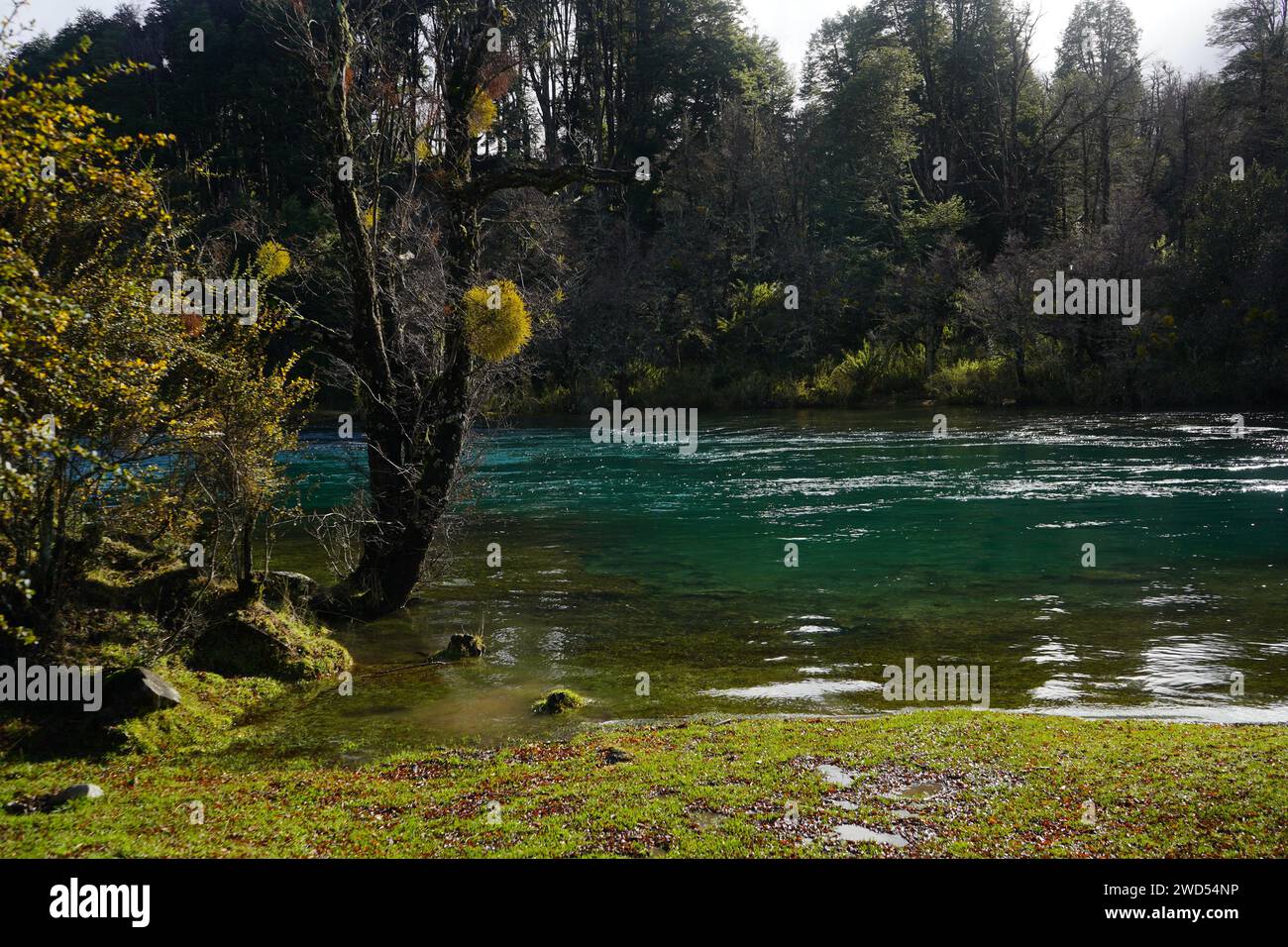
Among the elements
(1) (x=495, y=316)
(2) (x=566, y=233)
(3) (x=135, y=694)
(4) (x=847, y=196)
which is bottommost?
(3) (x=135, y=694)

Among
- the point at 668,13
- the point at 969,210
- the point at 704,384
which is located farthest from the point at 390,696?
the point at 668,13

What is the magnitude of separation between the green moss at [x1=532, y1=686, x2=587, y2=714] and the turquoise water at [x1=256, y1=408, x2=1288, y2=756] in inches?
8.1

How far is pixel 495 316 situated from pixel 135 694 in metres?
5.98

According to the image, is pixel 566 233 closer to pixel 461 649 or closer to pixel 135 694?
pixel 461 649

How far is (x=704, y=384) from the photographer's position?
6084 centimetres

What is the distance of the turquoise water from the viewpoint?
38.4ft

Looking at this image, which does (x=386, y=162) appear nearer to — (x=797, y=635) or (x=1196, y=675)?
(x=797, y=635)

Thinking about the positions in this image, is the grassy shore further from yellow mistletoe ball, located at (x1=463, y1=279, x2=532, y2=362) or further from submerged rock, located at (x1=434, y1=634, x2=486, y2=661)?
yellow mistletoe ball, located at (x1=463, y1=279, x2=532, y2=362)

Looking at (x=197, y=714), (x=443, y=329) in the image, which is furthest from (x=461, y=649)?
(x=443, y=329)

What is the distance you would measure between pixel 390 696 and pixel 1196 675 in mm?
10137

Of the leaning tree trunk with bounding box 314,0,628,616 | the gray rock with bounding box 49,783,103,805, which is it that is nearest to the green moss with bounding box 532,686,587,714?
the gray rock with bounding box 49,783,103,805

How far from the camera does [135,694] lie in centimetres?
959

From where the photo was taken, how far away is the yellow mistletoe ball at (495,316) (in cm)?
1235

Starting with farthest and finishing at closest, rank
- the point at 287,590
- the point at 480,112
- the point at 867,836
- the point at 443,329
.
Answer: the point at 480,112, the point at 443,329, the point at 287,590, the point at 867,836
